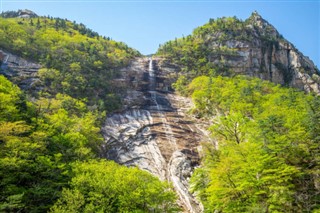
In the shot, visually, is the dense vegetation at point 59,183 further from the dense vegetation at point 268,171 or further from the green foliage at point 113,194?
the dense vegetation at point 268,171

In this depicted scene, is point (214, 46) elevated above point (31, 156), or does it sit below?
above

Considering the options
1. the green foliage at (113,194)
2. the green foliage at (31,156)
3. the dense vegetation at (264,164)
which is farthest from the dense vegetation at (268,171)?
the green foliage at (31,156)

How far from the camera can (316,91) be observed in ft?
276

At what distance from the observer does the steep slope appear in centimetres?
8368

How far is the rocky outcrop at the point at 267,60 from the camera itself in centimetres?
8688

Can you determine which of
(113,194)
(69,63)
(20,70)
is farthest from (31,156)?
(69,63)

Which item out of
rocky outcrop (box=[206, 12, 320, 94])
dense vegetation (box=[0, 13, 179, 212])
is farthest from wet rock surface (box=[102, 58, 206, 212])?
rocky outcrop (box=[206, 12, 320, 94])

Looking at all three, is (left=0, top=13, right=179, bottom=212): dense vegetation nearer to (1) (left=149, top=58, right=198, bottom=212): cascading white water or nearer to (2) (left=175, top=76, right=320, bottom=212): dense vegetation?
(1) (left=149, top=58, right=198, bottom=212): cascading white water

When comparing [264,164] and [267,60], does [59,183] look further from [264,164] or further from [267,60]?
[267,60]

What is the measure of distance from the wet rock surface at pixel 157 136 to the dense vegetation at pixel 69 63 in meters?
5.93

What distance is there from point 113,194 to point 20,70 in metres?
43.4

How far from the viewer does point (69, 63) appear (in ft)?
206

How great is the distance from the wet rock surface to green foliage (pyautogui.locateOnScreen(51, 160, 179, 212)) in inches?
324

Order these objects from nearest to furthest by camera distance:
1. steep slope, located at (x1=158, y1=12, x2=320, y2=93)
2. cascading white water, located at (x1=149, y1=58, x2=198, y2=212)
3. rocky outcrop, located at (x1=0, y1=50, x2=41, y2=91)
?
cascading white water, located at (x1=149, y1=58, x2=198, y2=212), rocky outcrop, located at (x1=0, y1=50, x2=41, y2=91), steep slope, located at (x1=158, y1=12, x2=320, y2=93)
